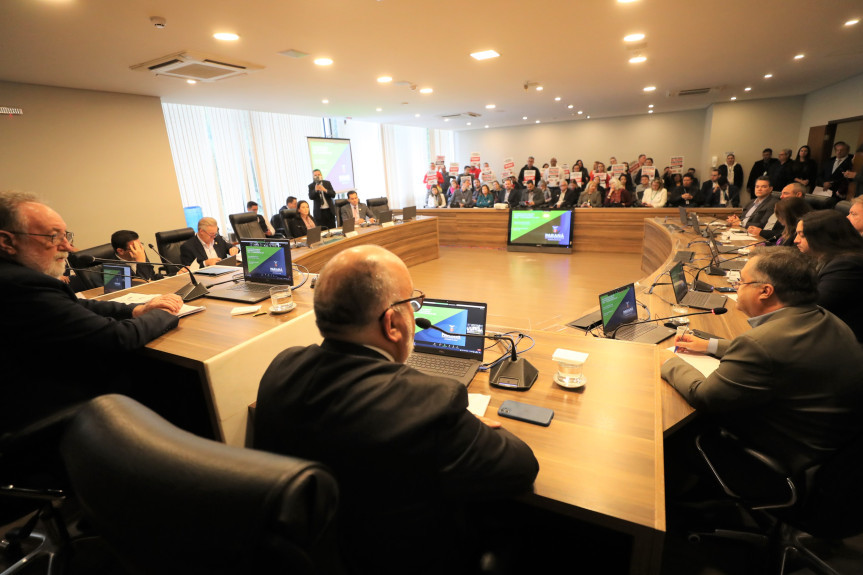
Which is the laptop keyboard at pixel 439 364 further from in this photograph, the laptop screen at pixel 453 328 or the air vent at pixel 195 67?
the air vent at pixel 195 67

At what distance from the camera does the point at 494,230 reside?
25.8 feet

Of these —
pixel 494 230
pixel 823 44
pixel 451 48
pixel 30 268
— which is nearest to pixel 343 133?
pixel 494 230

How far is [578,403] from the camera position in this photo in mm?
1292

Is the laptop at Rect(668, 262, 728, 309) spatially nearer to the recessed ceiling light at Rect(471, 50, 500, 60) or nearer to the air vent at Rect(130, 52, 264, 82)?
the recessed ceiling light at Rect(471, 50, 500, 60)

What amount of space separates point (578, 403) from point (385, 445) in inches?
30.4

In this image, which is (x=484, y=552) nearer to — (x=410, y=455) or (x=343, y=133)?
(x=410, y=455)

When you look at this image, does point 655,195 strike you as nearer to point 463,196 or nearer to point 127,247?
point 463,196

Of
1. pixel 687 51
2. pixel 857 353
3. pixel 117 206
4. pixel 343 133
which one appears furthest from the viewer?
pixel 343 133

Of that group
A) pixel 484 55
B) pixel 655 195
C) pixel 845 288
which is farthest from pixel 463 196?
pixel 845 288

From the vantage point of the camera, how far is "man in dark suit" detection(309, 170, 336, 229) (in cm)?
741

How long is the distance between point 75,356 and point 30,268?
36 centimetres

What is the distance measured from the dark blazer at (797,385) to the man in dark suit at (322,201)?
6666 mm

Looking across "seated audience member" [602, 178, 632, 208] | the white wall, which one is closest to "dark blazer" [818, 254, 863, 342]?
the white wall

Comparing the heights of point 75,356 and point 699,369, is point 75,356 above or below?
above
